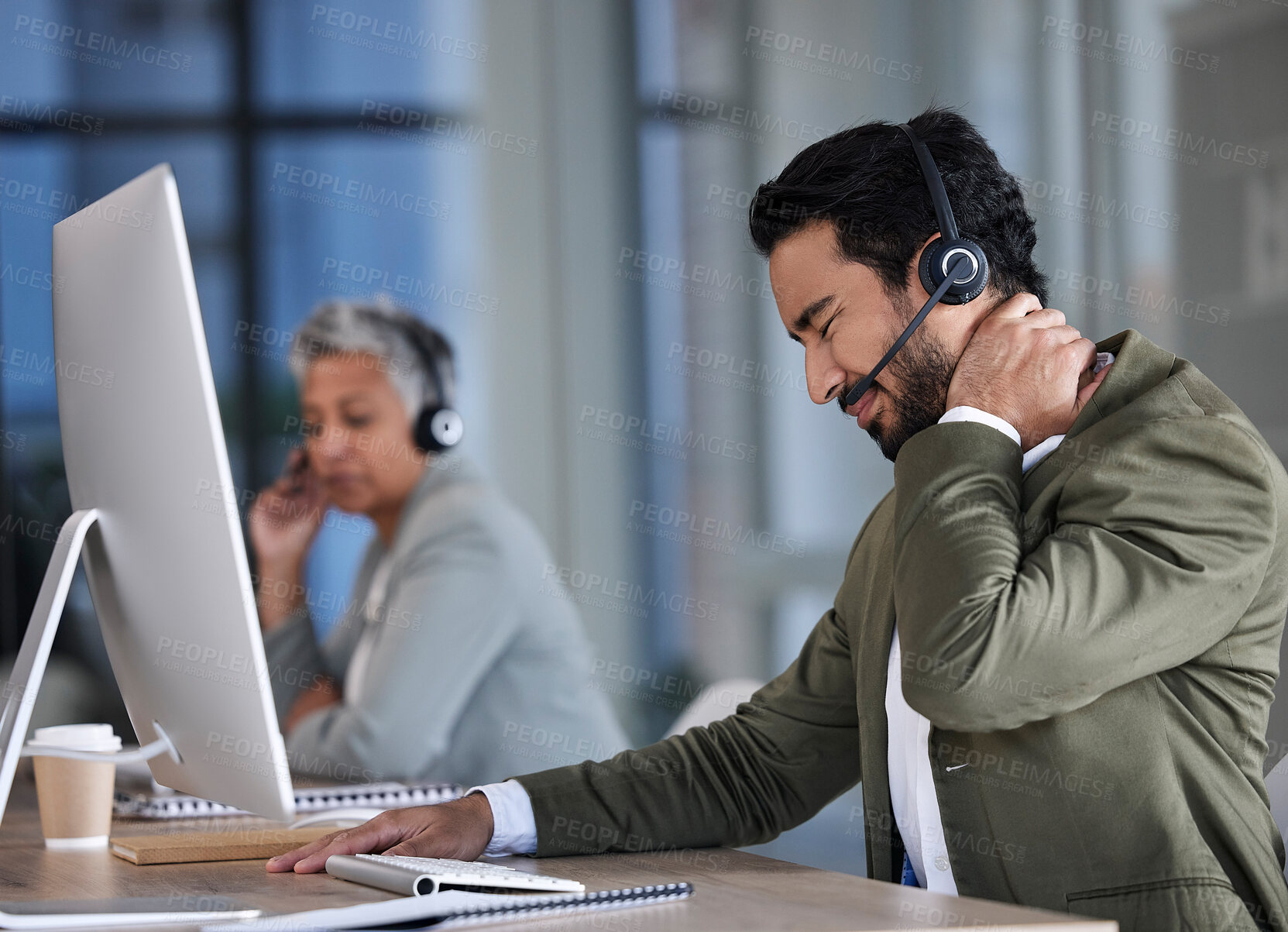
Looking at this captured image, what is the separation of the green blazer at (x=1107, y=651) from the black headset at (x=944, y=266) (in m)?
0.15

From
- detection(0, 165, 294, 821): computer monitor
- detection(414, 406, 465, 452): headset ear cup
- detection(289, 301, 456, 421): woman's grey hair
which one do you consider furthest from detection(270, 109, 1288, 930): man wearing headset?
detection(289, 301, 456, 421): woman's grey hair

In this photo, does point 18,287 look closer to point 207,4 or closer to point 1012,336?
point 207,4

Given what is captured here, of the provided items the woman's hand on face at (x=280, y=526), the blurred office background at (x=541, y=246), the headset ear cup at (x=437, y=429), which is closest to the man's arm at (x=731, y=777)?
the headset ear cup at (x=437, y=429)

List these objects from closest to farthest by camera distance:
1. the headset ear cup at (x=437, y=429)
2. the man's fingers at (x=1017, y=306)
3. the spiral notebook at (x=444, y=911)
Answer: the spiral notebook at (x=444, y=911)
the man's fingers at (x=1017, y=306)
the headset ear cup at (x=437, y=429)

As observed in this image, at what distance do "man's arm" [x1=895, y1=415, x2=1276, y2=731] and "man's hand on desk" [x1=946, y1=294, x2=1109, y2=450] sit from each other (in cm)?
8

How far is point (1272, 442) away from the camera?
2.55m

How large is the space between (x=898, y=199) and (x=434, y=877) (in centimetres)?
79

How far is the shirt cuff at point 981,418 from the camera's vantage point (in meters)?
1.15

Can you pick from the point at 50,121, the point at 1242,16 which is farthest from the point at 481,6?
the point at 1242,16

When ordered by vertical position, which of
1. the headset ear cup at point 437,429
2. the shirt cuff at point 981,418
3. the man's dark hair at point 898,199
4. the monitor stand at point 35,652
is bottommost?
the monitor stand at point 35,652

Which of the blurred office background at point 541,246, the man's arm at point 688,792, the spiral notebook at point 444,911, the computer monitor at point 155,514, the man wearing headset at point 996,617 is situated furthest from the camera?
the blurred office background at point 541,246

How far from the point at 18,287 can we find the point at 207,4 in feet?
3.75

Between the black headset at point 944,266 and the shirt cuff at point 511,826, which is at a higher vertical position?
the black headset at point 944,266

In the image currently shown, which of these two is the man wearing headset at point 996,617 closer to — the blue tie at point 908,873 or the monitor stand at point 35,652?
the blue tie at point 908,873
